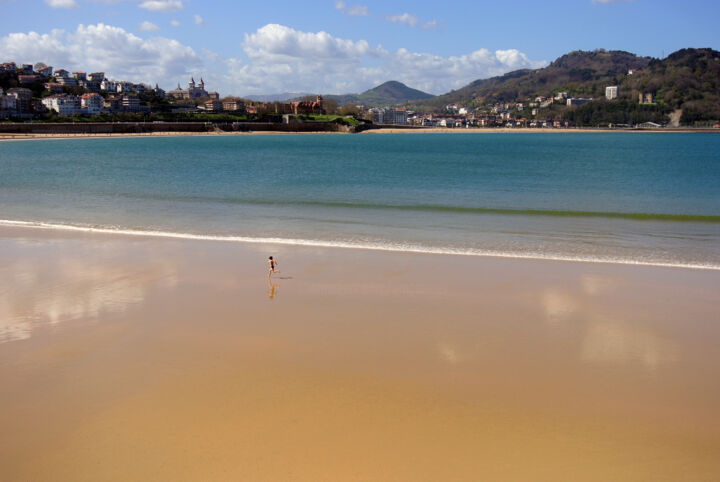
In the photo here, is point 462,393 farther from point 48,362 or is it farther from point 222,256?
point 222,256

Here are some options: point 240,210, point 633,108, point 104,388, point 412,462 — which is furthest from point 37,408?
point 633,108

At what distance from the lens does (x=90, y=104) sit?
137 metres

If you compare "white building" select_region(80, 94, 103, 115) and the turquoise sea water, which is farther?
"white building" select_region(80, 94, 103, 115)

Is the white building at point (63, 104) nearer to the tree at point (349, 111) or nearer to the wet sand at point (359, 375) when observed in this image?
the tree at point (349, 111)

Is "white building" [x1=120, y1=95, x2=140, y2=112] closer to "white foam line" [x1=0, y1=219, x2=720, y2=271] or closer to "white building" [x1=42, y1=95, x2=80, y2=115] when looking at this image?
"white building" [x1=42, y1=95, x2=80, y2=115]

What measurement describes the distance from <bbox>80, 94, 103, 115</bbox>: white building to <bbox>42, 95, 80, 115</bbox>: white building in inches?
54.7

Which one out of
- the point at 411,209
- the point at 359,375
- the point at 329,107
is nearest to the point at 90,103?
the point at 329,107

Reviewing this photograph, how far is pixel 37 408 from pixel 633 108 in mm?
216574

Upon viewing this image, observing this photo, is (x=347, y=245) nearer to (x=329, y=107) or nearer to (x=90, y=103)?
(x=90, y=103)

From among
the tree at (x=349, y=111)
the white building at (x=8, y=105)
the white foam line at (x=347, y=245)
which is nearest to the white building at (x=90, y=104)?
the white building at (x=8, y=105)

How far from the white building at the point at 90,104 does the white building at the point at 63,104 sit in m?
1.39

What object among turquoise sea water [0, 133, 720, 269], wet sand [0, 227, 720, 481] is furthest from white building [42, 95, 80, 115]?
wet sand [0, 227, 720, 481]

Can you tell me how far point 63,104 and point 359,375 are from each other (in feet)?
491

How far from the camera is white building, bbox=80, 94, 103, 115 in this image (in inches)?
5335
